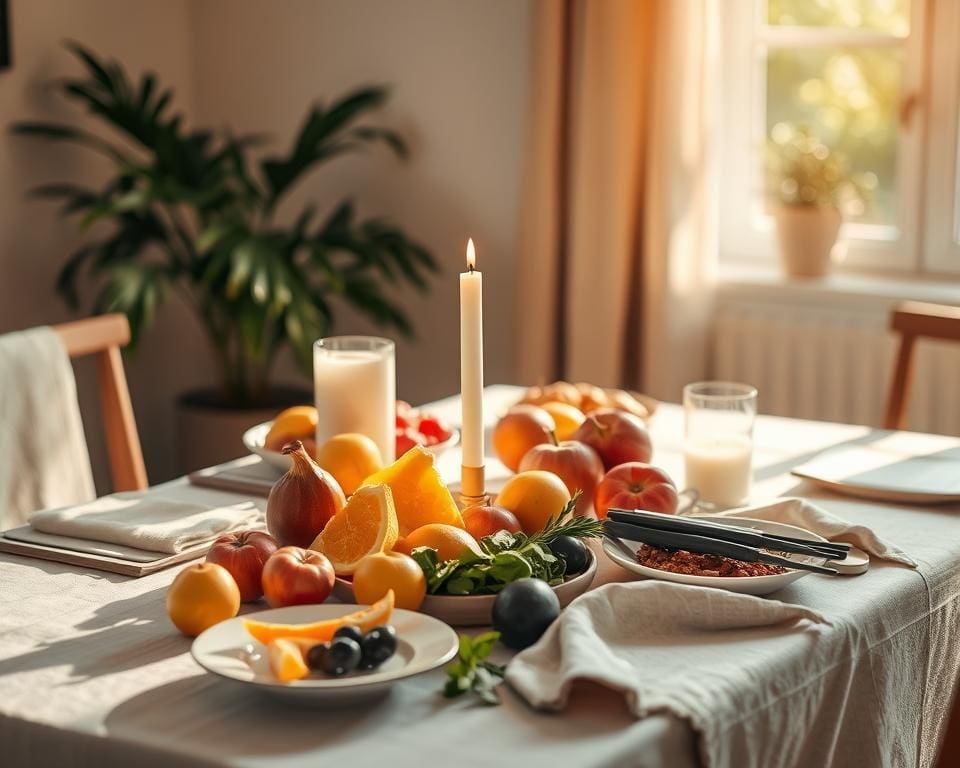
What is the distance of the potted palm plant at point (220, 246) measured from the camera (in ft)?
10.1

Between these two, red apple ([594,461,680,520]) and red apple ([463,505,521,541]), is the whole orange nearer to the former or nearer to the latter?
red apple ([594,461,680,520])

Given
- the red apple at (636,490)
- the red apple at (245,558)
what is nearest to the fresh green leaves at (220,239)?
the red apple at (636,490)

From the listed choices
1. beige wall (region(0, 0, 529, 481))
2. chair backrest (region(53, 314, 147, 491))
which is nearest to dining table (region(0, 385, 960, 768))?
chair backrest (region(53, 314, 147, 491))

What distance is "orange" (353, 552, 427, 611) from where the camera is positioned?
1146 mm

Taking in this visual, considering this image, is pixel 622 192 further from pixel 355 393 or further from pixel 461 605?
pixel 461 605

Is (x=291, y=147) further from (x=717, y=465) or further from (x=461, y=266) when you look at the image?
(x=717, y=465)

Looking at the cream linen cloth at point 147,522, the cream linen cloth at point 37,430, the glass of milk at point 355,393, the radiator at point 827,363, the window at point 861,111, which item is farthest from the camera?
the window at point 861,111

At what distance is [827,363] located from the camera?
309cm

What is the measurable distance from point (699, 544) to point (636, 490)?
193mm

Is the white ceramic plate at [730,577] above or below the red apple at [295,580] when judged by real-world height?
below

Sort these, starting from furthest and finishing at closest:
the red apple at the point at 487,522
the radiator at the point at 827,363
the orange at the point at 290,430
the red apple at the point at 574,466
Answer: the radiator at the point at 827,363, the orange at the point at 290,430, the red apple at the point at 574,466, the red apple at the point at 487,522

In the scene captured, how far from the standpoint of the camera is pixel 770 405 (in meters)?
3.19

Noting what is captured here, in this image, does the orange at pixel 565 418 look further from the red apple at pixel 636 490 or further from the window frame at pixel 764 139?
the window frame at pixel 764 139

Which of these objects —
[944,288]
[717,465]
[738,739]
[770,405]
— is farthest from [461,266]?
[738,739]
